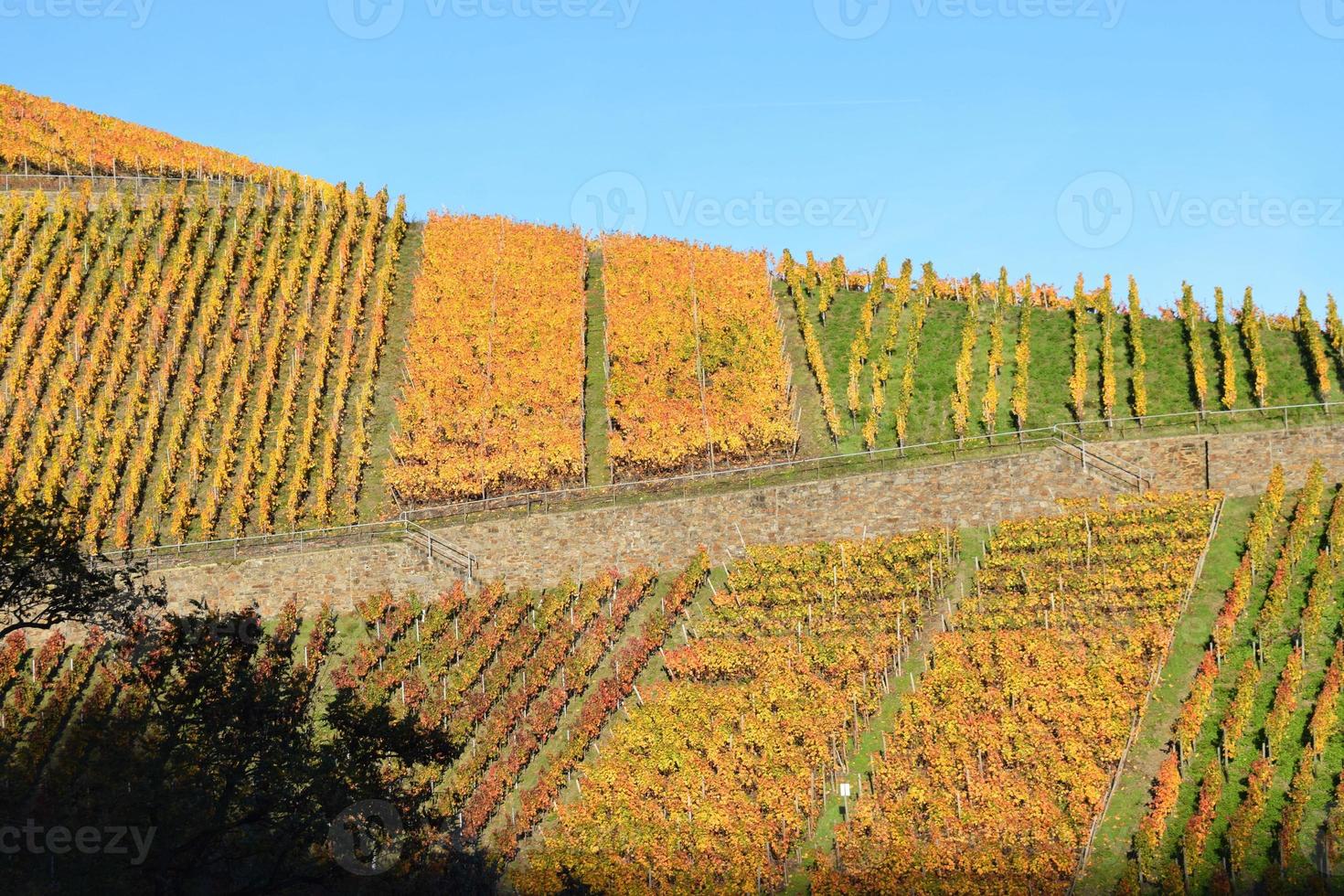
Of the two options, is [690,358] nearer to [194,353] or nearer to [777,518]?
[777,518]

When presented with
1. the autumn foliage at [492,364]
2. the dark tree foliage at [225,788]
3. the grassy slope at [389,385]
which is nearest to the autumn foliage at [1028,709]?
the dark tree foliage at [225,788]

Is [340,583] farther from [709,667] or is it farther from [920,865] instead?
[920,865]

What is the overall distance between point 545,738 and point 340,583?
9.00 metres

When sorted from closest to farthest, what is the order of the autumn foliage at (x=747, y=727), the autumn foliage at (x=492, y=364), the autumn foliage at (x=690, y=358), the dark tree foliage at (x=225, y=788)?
the dark tree foliage at (x=225, y=788), the autumn foliage at (x=747, y=727), the autumn foliage at (x=492, y=364), the autumn foliage at (x=690, y=358)

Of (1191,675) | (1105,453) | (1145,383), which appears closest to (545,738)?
(1191,675)

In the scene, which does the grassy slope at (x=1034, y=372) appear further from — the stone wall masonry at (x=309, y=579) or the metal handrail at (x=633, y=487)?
the stone wall masonry at (x=309, y=579)

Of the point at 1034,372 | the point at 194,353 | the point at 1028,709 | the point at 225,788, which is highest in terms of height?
the point at 194,353

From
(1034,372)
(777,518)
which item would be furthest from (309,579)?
(1034,372)

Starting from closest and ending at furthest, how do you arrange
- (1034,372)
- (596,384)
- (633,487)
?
(633,487), (1034,372), (596,384)

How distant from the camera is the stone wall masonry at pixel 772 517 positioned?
43469 millimetres

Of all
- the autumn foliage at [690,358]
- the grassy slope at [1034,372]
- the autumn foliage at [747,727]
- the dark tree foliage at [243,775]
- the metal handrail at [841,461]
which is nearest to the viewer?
the dark tree foliage at [243,775]

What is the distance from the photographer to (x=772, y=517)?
44.5 metres

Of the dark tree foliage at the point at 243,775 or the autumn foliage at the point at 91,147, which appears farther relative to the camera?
the autumn foliage at the point at 91,147

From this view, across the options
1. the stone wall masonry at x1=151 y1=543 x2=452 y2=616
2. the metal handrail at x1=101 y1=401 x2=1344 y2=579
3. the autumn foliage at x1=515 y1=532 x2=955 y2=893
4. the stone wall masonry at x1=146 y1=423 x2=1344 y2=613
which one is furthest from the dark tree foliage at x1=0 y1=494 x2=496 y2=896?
the metal handrail at x1=101 y1=401 x2=1344 y2=579
